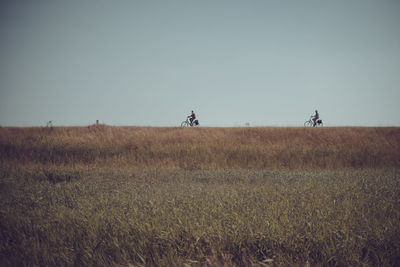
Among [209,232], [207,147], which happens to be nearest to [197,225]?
[209,232]

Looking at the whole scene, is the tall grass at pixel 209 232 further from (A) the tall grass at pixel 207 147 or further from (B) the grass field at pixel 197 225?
(A) the tall grass at pixel 207 147

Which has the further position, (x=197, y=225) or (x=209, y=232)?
(x=197, y=225)

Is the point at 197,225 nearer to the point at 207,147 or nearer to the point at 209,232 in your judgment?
the point at 209,232

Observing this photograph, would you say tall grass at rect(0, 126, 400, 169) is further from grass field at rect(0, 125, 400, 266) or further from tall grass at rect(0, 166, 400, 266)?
tall grass at rect(0, 166, 400, 266)

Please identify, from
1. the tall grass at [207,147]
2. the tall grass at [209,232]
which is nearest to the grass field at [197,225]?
the tall grass at [209,232]

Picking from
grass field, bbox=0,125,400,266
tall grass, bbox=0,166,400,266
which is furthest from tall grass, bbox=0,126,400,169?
tall grass, bbox=0,166,400,266

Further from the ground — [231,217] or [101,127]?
[101,127]

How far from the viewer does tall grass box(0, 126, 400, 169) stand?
8.84 m

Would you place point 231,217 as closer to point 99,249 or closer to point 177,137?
point 99,249

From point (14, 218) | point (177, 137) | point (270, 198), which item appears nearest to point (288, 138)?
point (177, 137)

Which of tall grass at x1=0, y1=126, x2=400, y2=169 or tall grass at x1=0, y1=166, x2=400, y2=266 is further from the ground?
tall grass at x1=0, y1=126, x2=400, y2=169

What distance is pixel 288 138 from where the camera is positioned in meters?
11.4

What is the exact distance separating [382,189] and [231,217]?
3.11 meters

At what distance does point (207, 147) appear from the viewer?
33.3 feet
